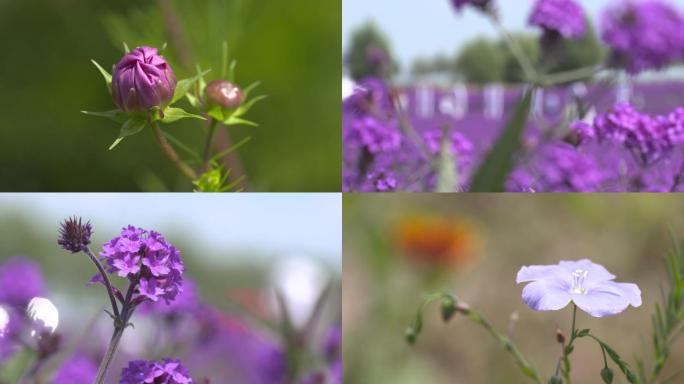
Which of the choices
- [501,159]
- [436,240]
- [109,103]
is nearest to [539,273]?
[501,159]

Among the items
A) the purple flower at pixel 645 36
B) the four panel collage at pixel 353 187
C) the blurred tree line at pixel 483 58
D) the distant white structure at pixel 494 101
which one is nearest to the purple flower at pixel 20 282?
the four panel collage at pixel 353 187

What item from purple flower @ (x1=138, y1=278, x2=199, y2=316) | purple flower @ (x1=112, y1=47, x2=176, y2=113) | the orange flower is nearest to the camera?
purple flower @ (x1=112, y1=47, x2=176, y2=113)

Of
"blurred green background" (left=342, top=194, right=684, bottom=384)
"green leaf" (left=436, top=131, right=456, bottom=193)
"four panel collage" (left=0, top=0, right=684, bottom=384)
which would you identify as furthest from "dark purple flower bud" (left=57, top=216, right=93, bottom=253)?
"blurred green background" (left=342, top=194, right=684, bottom=384)

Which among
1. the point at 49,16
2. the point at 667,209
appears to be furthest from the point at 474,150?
the point at 49,16

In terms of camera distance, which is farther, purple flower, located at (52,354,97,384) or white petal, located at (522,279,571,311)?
purple flower, located at (52,354,97,384)

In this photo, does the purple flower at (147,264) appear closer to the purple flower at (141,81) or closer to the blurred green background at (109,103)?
the purple flower at (141,81)

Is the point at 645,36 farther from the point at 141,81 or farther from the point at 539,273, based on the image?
the point at 141,81

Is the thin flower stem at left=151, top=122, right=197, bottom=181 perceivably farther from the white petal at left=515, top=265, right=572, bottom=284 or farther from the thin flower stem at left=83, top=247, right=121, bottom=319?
the white petal at left=515, top=265, right=572, bottom=284
